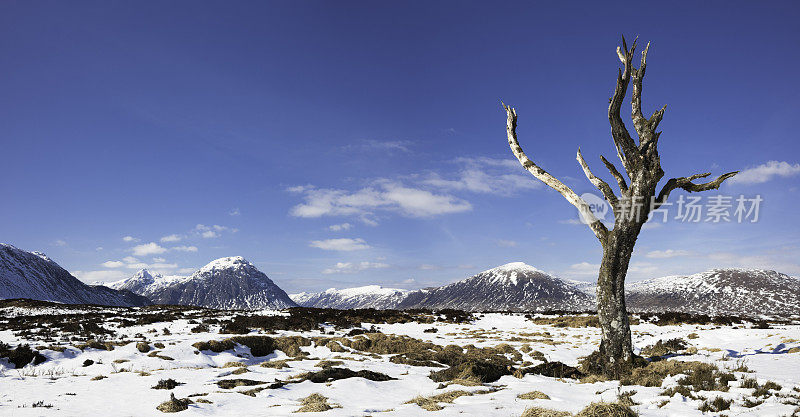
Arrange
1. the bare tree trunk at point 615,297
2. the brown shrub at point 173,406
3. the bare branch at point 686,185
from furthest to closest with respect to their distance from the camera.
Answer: the bare branch at point 686,185
the bare tree trunk at point 615,297
the brown shrub at point 173,406

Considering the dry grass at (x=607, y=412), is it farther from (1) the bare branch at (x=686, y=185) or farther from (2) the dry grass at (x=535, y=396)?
(1) the bare branch at (x=686, y=185)

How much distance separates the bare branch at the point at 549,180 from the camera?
13.6m

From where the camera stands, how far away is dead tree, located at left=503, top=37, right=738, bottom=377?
492 inches

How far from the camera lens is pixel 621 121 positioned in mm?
13273

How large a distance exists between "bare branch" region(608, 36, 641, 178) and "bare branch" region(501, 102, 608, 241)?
1.81 meters

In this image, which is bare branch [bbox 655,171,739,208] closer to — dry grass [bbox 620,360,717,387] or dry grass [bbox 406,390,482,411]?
A: dry grass [bbox 620,360,717,387]

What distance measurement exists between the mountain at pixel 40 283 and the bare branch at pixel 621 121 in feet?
468

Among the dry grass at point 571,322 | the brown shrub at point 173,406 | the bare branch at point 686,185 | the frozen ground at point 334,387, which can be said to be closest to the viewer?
the frozen ground at point 334,387

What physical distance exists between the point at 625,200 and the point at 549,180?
264 cm

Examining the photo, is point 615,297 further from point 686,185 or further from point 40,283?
point 40,283

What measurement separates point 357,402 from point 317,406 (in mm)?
1261

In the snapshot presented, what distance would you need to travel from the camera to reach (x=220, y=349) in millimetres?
19734

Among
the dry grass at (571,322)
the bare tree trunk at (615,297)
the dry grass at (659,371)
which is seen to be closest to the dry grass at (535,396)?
the dry grass at (659,371)

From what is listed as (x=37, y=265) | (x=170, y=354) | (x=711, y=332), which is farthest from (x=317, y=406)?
(x=37, y=265)
